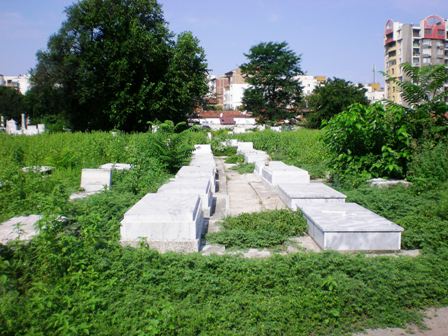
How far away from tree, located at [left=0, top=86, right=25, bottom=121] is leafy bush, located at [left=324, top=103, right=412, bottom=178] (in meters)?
67.7

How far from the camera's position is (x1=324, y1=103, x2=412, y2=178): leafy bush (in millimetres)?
9945

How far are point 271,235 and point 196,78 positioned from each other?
2565 cm

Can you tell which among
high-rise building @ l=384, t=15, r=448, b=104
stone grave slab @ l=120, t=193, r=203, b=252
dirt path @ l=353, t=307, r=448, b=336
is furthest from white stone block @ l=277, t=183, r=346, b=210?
high-rise building @ l=384, t=15, r=448, b=104

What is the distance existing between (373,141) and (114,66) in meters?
20.6

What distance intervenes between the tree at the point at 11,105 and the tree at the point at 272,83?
38.6 metres

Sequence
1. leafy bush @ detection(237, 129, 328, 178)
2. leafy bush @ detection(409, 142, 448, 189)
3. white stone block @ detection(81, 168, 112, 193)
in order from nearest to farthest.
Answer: leafy bush @ detection(409, 142, 448, 189), white stone block @ detection(81, 168, 112, 193), leafy bush @ detection(237, 129, 328, 178)

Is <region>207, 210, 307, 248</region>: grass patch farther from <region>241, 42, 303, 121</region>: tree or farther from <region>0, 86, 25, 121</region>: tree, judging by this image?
<region>0, 86, 25, 121</region>: tree

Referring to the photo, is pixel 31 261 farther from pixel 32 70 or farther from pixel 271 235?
pixel 32 70

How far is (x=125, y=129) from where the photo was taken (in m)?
29.4

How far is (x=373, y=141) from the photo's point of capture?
1027cm

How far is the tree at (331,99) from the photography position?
4353 cm

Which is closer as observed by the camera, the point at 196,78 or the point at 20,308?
the point at 20,308

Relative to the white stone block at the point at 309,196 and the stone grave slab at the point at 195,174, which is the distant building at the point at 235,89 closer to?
→ the stone grave slab at the point at 195,174

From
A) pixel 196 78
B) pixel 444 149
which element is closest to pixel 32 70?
pixel 196 78
